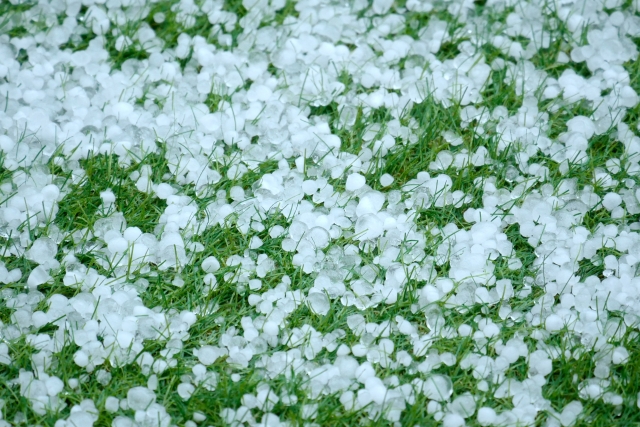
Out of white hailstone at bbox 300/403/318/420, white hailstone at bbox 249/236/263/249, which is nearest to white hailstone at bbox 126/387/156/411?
white hailstone at bbox 300/403/318/420

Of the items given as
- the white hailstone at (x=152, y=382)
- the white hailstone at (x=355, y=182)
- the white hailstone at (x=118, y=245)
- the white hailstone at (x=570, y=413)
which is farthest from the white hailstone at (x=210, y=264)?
the white hailstone at (x=570, y=413)

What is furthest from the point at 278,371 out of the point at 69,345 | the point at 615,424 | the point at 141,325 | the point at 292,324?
the point at 615,424

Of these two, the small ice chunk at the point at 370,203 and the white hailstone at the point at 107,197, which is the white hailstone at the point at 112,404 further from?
the small ice chunk at the point at 370,203

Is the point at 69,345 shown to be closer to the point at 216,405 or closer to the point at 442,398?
the point at 216,405

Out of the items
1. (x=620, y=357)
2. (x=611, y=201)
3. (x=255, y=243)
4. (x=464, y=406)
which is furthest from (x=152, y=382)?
(x=611, y=201)

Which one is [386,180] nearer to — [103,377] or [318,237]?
[318,237]

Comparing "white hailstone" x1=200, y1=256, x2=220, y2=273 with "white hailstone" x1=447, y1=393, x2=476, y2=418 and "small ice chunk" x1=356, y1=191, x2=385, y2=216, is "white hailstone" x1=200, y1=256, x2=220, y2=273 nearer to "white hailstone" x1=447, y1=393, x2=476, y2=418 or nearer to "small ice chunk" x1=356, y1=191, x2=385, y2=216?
"small ice chunk" x1=356, y1=191, x2=385, y2=216
